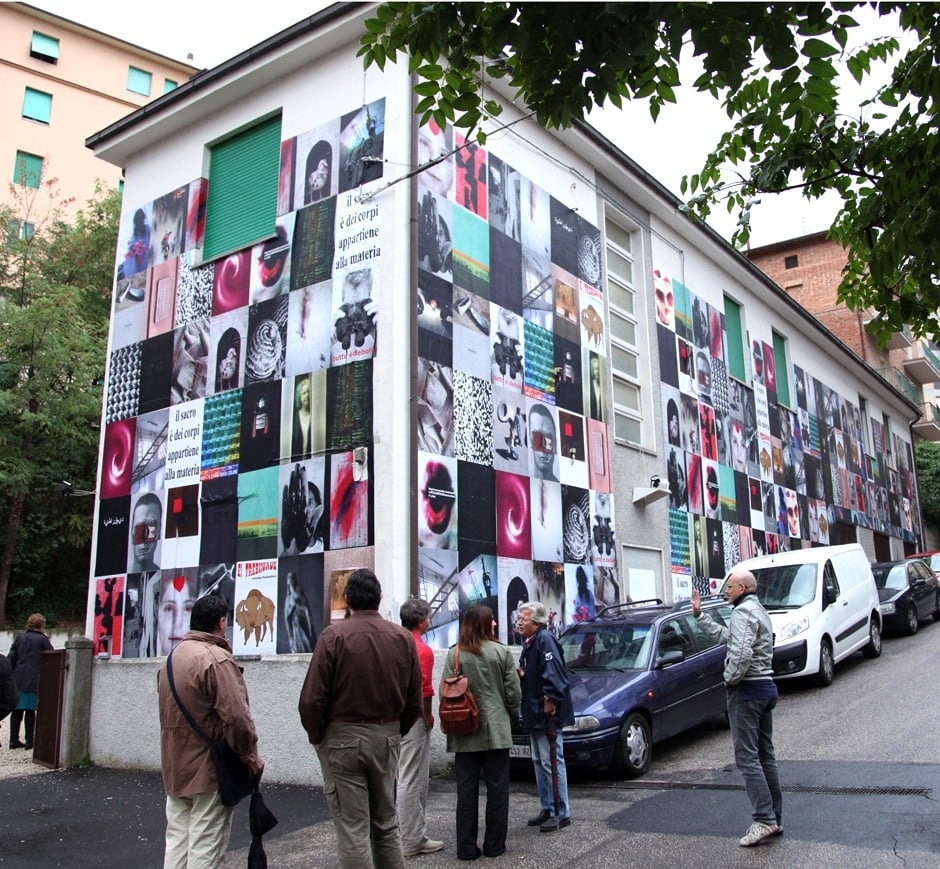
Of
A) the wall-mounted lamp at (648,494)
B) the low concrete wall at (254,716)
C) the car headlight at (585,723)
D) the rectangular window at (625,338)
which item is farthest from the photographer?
the rectangular window at (625,338)

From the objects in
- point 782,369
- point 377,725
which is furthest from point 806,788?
point 782,369

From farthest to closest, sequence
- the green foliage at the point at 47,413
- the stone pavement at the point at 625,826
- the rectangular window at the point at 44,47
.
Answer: the rectangular window at the point at 44,47 → the green foliage at the point at 47,413 → the stone pavement at the point at 625,826

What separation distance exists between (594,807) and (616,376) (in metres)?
10.1

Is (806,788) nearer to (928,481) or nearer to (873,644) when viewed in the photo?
(873,644)

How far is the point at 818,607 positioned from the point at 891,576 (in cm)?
718

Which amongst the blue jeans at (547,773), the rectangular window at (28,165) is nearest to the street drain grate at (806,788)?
the blue jeans at (547,773)

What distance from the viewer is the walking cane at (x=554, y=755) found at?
282 inches

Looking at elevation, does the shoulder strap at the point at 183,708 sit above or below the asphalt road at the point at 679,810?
above

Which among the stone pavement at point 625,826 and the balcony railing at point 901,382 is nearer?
the stone pavement at point 625,826

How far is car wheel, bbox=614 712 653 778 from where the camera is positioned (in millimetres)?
8922

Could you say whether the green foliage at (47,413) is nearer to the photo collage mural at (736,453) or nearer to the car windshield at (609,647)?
the photo collage mural at (736,453)

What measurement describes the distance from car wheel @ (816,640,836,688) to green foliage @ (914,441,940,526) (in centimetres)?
3237

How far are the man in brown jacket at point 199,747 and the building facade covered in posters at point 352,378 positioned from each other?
213 inches

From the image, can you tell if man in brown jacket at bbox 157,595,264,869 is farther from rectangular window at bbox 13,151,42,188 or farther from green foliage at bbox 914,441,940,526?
green foliage at bbox 914,441,940,526
